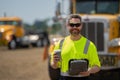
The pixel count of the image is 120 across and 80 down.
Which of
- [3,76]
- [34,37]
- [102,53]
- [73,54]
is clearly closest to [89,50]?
[73,54]

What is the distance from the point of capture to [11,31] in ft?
108

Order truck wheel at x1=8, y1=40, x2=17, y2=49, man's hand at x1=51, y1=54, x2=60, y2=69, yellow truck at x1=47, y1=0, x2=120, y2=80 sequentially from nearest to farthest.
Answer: man's hand at x1=51, y1=54, x2=60, y2=69
yellow truck at x1=47, y1=0, x2=120, y2=80
truck wheel at x1=8, y1=40, x2=17, y2=49

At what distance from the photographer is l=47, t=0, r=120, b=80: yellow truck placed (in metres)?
11.1

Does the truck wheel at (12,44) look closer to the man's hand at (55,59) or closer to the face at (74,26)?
the man's hand at (55,59)

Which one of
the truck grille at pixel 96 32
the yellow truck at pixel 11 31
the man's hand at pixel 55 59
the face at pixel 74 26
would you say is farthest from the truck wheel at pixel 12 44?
the face at pixel 74 26

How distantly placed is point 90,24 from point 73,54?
572cm

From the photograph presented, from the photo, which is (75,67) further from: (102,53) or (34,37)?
(34,37)

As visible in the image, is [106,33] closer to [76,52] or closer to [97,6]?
[97,6]

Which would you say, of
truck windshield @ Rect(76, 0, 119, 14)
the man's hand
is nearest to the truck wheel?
truck windshield @ Rect(76, 0, 119, 14)

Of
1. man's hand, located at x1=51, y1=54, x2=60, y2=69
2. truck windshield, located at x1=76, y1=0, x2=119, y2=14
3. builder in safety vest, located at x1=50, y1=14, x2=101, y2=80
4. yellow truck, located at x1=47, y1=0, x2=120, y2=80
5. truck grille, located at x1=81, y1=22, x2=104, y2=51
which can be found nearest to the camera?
builder in safety vest, located at x1=50, y1=14, x2=101, y2=80

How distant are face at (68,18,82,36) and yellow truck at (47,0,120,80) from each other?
16.3 ft

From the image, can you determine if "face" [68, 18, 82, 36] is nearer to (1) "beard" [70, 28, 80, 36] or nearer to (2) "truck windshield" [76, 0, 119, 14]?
(1) "beard" [70, 28, 80, 36]

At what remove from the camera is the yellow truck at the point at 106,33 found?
36.5ft

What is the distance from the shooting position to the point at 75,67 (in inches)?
230
